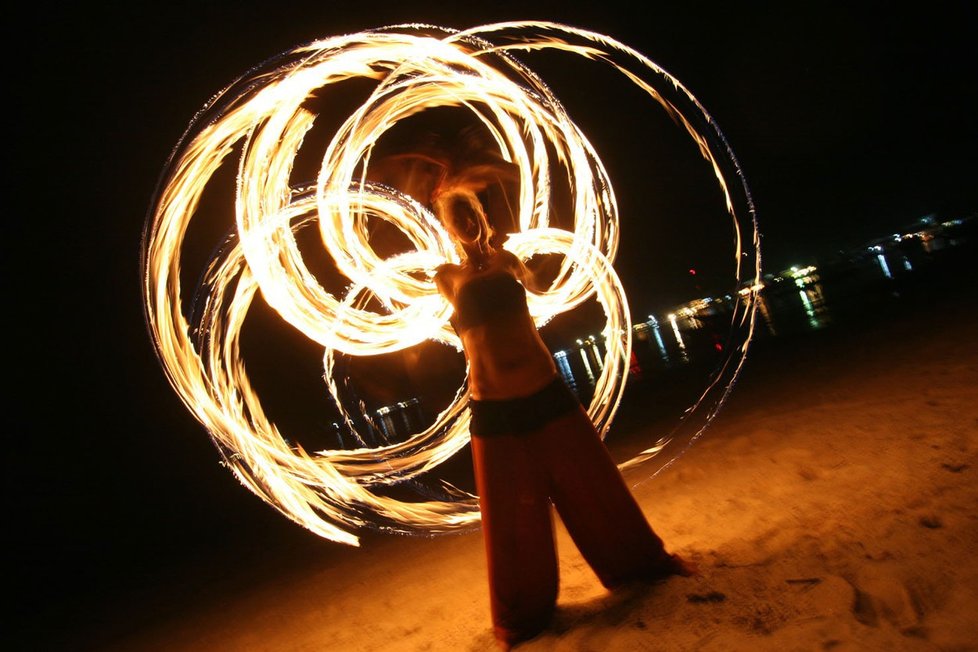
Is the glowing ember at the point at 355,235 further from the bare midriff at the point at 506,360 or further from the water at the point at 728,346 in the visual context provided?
the water at the point at 728,346

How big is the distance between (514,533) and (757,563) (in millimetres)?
1091

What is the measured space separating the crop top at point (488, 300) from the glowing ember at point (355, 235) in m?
1.15

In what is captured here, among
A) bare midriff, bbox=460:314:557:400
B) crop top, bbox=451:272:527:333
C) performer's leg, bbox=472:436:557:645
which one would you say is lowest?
performer's leg, bbox=472:436:557:645

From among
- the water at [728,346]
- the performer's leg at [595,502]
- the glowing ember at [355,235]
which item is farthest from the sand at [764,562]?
the water at [728,346]

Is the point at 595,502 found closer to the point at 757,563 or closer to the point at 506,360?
the point at 506,360

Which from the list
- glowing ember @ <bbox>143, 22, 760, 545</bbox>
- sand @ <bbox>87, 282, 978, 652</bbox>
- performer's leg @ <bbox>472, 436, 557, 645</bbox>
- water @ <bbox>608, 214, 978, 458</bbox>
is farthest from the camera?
water @ <bbox>608, 214, 978, 458</bbox>

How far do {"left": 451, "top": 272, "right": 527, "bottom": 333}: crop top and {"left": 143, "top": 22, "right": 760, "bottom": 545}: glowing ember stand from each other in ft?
3.76

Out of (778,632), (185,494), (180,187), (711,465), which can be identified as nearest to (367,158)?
(180,187)

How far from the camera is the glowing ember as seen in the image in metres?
3.63

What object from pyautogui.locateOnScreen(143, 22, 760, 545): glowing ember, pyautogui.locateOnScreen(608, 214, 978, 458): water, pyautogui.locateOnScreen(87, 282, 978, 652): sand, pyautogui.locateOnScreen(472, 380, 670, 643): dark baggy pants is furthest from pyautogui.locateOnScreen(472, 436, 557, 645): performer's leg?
pyautogui.locateOnScreen(608, 214, 978, 458): water

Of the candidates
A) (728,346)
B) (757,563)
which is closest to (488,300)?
(757,563)

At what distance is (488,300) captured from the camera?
222cm

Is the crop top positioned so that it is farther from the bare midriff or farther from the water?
the water

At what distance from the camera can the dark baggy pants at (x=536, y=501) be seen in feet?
7.08
